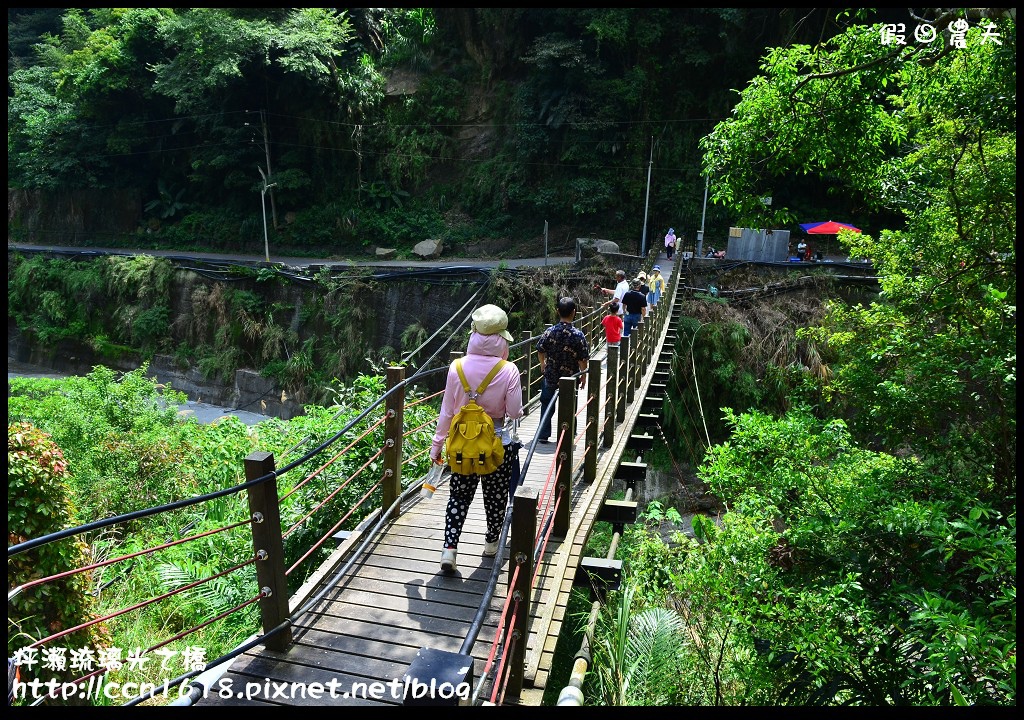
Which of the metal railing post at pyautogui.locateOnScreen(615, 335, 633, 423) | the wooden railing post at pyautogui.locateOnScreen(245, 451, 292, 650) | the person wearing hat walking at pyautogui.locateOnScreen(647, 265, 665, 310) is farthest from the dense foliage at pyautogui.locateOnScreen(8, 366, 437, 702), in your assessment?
the person wearing hat walking at pyautogui.locateOnScreen(647, 265, 665, 310)

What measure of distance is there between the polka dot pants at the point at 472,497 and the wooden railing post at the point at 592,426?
164 centimetres

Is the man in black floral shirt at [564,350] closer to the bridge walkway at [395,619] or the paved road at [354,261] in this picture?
the bridge walkway at [395,619]

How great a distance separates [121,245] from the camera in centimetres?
2748

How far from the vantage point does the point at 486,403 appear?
3.61 m

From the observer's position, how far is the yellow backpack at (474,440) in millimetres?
3520

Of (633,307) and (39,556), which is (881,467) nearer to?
(633,307)

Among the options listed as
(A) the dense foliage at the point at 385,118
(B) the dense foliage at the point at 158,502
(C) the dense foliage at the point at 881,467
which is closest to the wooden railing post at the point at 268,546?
(B) the dense foliage at the point at 158,502

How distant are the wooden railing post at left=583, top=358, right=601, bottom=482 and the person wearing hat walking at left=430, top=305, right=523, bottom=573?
1.64 meters

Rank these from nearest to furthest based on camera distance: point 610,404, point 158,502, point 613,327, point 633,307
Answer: point 610,404, point 158,502, point 613,327, point 633,307

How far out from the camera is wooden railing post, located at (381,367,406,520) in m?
4.34

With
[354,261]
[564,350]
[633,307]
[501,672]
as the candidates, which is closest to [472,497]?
[501,672]

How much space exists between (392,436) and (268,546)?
1.48 meters

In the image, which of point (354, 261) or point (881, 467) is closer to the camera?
point (881, 467)

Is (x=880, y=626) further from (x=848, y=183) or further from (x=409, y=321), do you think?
(x=409, y=321)
